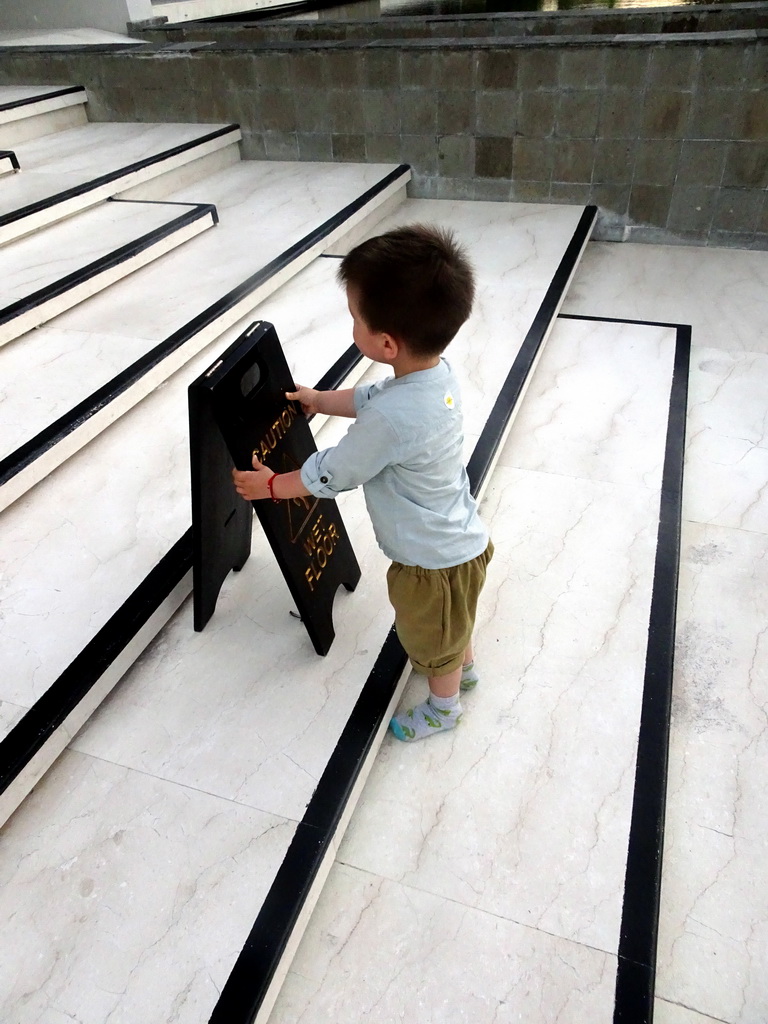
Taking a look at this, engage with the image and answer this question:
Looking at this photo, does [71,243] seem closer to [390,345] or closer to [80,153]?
[80,153]

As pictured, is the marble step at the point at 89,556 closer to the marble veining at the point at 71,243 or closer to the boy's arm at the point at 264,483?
the boy's arm at the point at 264,483

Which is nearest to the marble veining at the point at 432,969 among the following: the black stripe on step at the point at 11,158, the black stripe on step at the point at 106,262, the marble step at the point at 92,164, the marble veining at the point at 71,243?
the black stripe on step at the point at 106,262

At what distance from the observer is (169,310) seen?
7.52 feet

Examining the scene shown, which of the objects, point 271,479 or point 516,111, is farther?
point 516,111

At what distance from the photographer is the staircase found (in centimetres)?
108

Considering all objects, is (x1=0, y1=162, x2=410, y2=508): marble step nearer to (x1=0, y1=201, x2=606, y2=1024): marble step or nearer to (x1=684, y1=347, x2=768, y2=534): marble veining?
(x1=0, y1=201, x2=606, y2=1024): marble step

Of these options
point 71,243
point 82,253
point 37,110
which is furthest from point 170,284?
point 37,110

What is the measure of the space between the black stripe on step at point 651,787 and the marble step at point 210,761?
57 cm

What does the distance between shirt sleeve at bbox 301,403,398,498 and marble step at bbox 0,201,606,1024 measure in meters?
0.53

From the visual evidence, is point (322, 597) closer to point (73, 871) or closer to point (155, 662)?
point (155, 662)

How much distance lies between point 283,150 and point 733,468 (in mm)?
2977

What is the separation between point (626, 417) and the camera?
2248mm

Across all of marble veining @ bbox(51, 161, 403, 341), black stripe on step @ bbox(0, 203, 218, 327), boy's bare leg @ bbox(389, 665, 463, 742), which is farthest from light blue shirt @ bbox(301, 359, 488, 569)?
black stripe on step @ bbox(0, 203, 218, 327)

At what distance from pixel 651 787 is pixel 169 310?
1.99 metres
